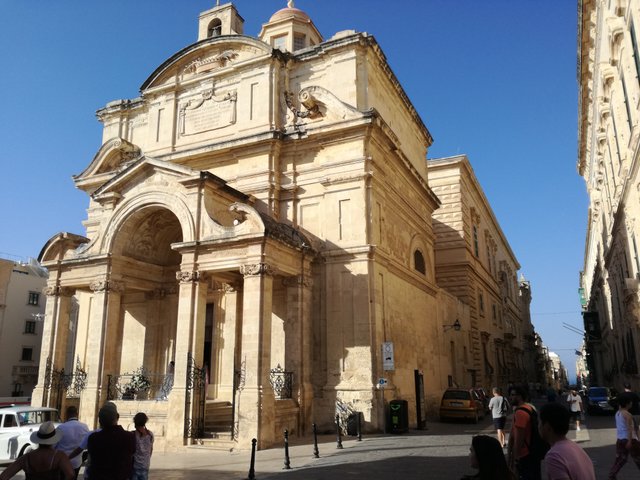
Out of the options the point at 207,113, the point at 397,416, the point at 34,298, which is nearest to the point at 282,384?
the point at 397,416

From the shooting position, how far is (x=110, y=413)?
18.8ft

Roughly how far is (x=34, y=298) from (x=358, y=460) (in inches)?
1584

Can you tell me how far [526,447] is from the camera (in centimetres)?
645

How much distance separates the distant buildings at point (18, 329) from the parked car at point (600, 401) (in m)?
38.9

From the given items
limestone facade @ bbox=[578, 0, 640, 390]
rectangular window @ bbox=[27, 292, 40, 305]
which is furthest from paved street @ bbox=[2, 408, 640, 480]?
rectangular window @ bbox=[27, 292, 40, 305]

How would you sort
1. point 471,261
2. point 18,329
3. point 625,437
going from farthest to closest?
point 18,329, point 471,261, point 625,437

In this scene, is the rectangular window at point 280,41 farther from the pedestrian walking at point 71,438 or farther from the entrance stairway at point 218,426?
the pedestrian walking at point 71,438

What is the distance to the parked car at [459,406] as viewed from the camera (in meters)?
21.5

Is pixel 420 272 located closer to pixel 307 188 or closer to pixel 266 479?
pixel 307 188

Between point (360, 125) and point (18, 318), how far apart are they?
1413 inches

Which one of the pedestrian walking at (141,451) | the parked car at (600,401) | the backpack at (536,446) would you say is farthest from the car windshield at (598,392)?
the pedestrian walking at (141,451)

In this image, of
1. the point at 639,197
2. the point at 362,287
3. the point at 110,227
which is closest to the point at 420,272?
the point at 362,287

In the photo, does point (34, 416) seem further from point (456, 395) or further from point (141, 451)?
point (456, 395)

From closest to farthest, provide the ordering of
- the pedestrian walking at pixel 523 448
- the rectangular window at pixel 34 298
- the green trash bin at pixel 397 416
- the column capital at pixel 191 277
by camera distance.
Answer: the pedestrian walking at pixel 523 448 → the column capital at pixel 191 277 → the green trash bin at pixel 397 416 → the rectangular window at pixel 34 298
